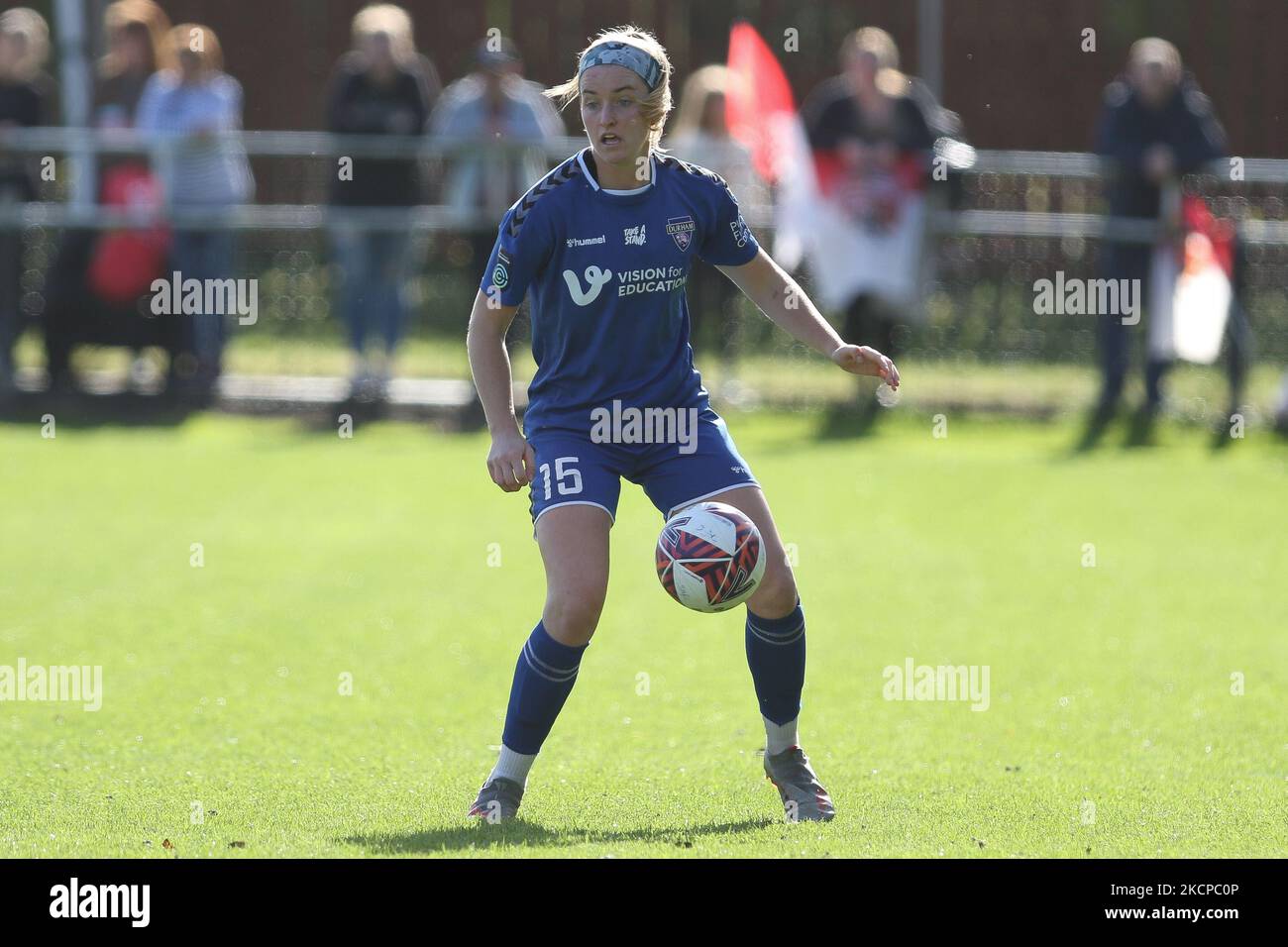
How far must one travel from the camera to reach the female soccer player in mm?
5617

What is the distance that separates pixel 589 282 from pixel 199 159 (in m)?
10.2

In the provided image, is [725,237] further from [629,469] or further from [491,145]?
[491,145]

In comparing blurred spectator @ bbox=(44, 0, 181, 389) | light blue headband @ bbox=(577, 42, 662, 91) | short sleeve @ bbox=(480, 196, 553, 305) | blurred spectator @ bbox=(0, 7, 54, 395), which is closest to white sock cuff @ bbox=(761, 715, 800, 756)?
short sleeve @ bbox=(480, 196, 553, 305)

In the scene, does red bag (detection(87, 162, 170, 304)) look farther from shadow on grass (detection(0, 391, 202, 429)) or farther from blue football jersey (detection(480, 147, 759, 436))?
blue football jersey (detection(480, 147, 759, 436))

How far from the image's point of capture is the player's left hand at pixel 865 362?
6012 millimetres

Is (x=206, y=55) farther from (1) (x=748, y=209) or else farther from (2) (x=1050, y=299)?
(2) (x=1050, y=299)

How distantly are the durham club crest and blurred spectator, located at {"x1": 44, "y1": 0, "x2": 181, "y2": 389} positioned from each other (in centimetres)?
996

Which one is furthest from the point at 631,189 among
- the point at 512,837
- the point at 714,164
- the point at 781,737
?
the point at 714,164

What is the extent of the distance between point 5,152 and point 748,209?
593 cm

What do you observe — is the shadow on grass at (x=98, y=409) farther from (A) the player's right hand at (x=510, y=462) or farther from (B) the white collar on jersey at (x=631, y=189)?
(A) the player's right hand at (x=510, y=462)

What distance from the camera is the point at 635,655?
8406 mm

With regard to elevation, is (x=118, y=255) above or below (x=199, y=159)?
below

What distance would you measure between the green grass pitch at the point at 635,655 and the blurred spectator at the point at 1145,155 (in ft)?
2.69
